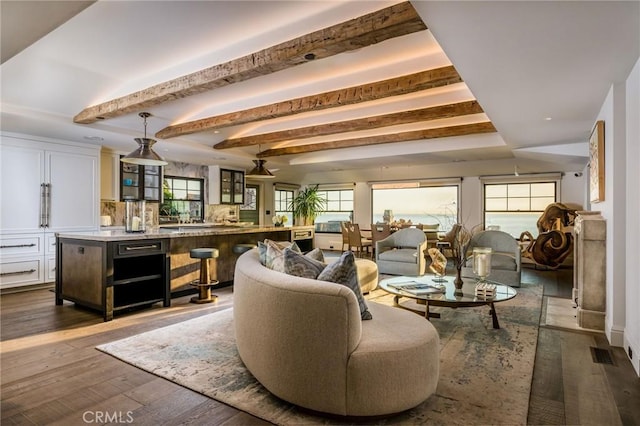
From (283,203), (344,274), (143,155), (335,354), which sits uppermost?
(143,155)

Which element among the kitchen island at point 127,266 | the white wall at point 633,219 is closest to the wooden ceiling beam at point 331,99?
the white wall at point 633,219

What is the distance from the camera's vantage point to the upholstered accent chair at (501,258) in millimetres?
5242

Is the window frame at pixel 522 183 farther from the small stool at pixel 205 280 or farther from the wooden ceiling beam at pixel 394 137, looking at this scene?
the small stool at pixel 205 280

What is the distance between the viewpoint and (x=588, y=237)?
3.55 m

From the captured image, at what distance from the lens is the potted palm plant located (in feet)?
34.1

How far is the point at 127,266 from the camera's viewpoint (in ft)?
14.1


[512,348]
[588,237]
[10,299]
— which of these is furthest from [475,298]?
[10,299]

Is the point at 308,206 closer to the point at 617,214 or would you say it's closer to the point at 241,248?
the point at 241,248

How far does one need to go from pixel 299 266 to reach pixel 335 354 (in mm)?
679

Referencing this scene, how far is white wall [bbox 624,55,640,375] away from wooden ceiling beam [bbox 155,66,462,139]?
1.34 meters

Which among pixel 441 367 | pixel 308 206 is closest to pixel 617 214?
pixel 441 367

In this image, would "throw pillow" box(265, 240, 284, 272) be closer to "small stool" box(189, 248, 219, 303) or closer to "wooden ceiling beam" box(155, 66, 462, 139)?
"small stool" box(189, 248, 219, 303)

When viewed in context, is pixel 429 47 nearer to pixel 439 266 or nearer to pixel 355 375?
pixel 439 266

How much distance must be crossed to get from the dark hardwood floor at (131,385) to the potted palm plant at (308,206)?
6.98 metres
